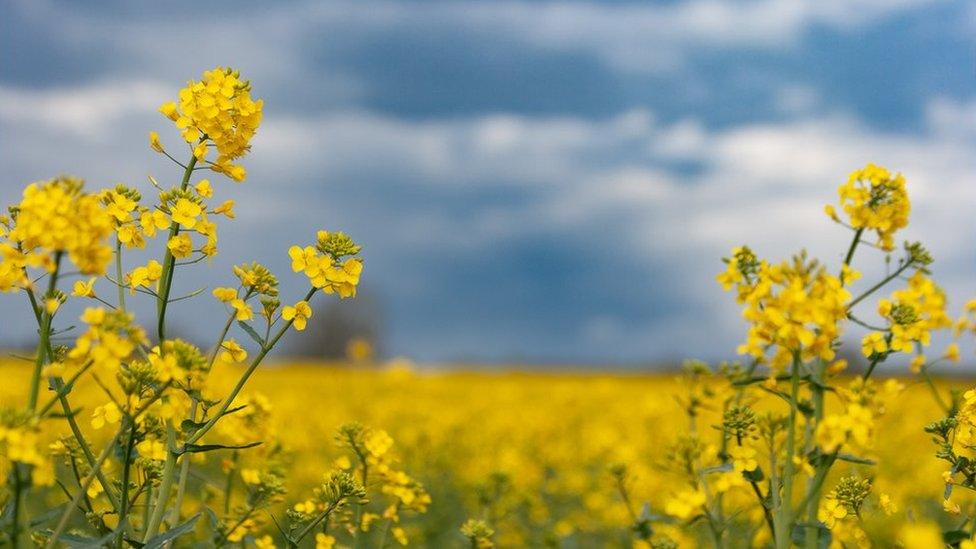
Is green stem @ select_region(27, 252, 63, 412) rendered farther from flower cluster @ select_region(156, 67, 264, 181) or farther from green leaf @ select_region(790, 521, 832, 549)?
green leaf @ select_region(790, 521, 832, 549)

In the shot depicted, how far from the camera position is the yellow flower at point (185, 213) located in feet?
8.02

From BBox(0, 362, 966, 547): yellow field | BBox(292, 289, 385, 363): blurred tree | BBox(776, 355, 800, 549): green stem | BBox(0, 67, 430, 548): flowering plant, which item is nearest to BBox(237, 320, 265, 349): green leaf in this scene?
BBox(0, 67, 430, 548): flowering plant

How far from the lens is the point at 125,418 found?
2201mm

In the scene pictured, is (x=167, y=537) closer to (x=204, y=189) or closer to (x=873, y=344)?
(x=204, y=189)

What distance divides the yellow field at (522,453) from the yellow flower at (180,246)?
35.6 inches

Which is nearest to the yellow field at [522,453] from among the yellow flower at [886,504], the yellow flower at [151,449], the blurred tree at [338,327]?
the yellow flower at [886,504]

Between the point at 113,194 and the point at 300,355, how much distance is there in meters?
43.1

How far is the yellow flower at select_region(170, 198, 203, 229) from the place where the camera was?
2.44 m

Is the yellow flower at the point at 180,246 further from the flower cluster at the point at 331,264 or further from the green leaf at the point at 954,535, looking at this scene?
the green leaf at the point at 954,535

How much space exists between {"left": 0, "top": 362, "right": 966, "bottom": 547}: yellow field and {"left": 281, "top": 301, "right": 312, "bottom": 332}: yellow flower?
0.93 meters

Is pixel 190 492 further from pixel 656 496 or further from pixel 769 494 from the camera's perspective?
pixel 769 494

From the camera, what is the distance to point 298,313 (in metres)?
2.41

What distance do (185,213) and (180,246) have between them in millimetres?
89

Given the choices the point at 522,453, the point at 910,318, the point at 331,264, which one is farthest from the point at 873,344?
the point at 522,453
